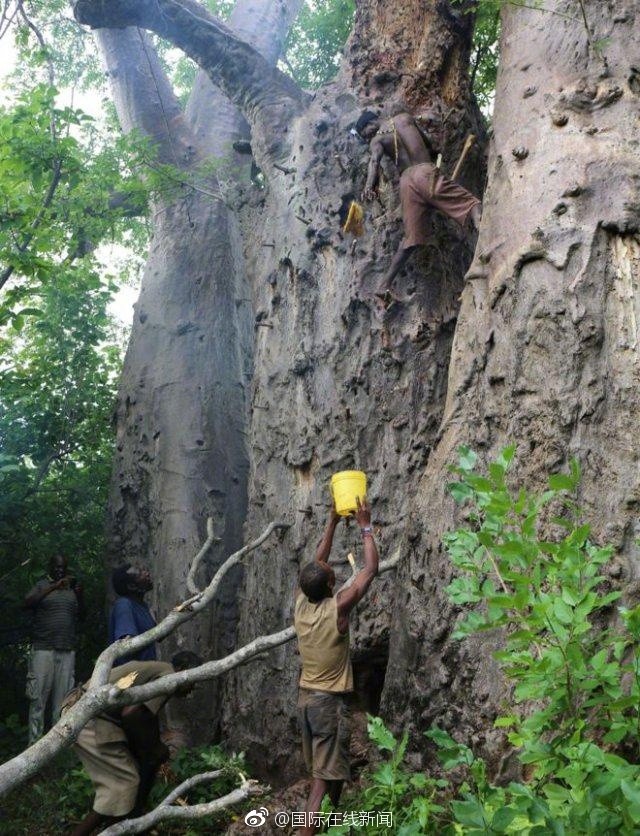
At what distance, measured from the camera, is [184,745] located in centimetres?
627

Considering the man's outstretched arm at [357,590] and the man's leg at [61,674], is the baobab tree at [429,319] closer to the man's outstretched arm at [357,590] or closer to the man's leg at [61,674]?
the man's outstretched arm at [357,590]

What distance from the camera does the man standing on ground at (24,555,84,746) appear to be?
284 inches

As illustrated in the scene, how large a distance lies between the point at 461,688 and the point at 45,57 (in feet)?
17.7

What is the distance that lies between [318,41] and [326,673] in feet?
33.5

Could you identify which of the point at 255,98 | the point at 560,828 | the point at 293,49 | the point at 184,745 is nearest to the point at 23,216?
the point at 255,98

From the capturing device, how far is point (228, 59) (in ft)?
24.7

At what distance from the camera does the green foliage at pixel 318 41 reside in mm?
11383

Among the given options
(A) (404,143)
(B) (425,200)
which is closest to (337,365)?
(B) (425,200)

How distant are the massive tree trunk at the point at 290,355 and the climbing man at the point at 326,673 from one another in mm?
365

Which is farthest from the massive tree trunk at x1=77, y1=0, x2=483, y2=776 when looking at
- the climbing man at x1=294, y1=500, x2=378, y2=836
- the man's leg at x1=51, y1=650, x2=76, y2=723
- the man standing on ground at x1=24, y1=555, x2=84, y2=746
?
the man's leg at x1=51, y1=650, x2=76, y2=723

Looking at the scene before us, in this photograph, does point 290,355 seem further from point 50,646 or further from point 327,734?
point 50,646

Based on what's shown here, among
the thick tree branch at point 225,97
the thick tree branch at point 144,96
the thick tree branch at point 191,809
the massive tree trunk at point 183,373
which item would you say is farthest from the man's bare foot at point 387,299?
the thick tree branch at point 144,96

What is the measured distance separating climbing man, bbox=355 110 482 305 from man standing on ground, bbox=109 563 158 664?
2349 mm

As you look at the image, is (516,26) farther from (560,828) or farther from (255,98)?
(560,828)
